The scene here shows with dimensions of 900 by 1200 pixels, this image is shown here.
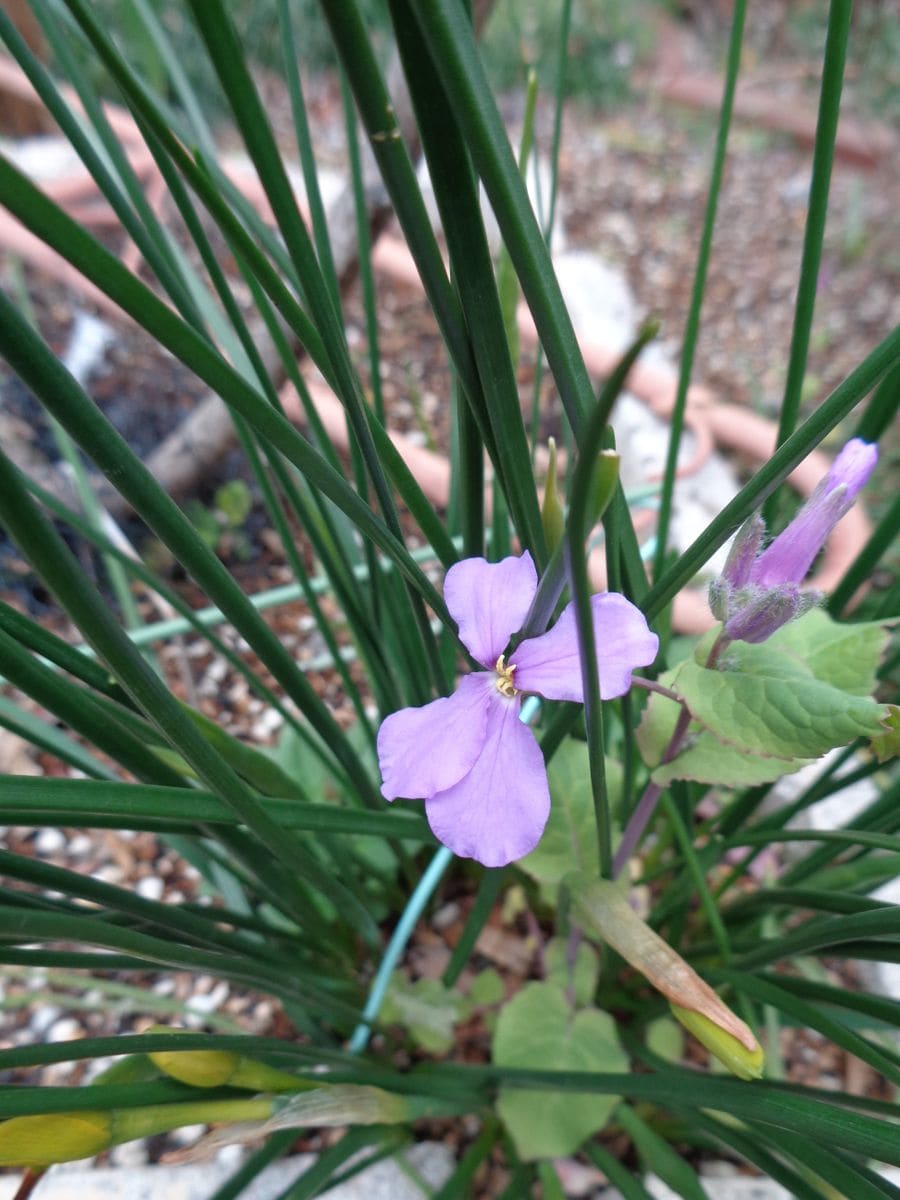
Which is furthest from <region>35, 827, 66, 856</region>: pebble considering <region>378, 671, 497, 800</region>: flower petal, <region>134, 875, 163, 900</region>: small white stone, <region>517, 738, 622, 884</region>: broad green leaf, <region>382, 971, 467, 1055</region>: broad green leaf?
<region>378, 671, 497, 800</region>: flower petal

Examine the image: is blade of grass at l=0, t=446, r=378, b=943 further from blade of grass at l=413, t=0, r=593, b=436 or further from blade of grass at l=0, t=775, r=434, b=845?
blade of grass at l=413, t=0, r=593, b=436

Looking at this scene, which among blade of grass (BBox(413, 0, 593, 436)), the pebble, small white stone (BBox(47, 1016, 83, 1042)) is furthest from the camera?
the pebble

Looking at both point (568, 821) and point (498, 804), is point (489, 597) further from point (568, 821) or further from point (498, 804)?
point (568, 821)

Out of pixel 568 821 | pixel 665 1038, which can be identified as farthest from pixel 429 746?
pixel 665 1038

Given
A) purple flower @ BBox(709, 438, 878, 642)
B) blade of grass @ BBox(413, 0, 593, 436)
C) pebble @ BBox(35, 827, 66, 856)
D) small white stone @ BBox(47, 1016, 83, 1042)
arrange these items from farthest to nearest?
1. pebble @ BBox(35, 827, 66, 856)
2. small white stone @ BBox(47, 1016, 83, 1042)
3. purple flower @ BBox(709, 438, 878, 642)
4. blade of grass @ BBox(413, 0, 593, 436)

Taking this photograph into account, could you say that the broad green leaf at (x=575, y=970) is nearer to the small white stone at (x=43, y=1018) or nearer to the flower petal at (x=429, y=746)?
the flower petal at (x=429, y=746)

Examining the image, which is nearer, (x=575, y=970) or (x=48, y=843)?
(x=575, y=970)

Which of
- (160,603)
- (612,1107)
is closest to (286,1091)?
(612,1107)
